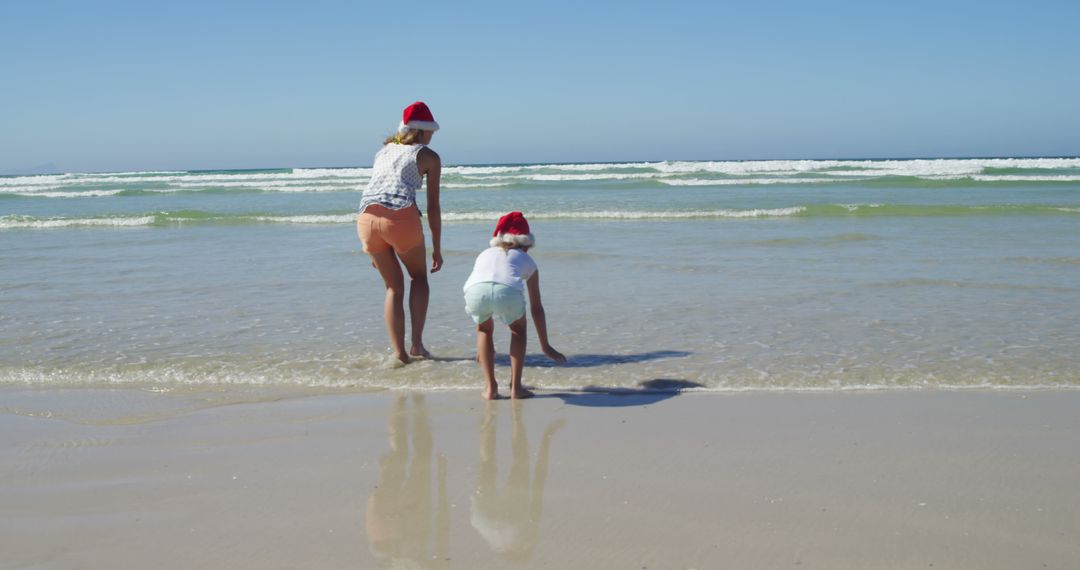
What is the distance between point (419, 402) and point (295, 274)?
17.5 ft

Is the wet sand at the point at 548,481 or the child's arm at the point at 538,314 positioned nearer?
the wet sand at the point at 548,481

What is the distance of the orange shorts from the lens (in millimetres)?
5445

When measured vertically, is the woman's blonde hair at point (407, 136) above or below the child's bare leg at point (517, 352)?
above

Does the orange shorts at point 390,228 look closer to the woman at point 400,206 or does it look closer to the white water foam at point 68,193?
the woman at point 400,206

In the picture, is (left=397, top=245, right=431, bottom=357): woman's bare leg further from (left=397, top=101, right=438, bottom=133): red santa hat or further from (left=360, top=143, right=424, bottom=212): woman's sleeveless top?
(left=397, top=101, right=438, bottom=133): red santa hat

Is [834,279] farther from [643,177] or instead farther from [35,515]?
[643,177]

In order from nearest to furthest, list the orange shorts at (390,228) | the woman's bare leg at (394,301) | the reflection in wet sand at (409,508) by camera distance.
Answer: the reflection in wet sand at (409,508) < the orange shorts at (390,228) < the woman's bare leg at (394,301)

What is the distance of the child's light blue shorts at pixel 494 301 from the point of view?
471cm

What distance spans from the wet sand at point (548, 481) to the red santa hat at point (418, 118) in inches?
64.4

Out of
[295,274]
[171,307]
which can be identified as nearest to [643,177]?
[295,274]

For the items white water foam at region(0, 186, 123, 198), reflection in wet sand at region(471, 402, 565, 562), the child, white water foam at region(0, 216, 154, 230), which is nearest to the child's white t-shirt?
the child

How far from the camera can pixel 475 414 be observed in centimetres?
454

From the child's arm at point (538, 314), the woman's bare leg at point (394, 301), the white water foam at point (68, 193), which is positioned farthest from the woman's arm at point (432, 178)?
the white water foam at point (68, 193)

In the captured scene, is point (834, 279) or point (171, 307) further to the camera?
point (834, 279)
